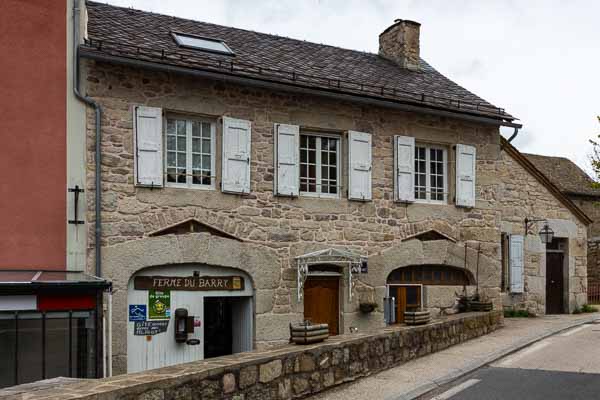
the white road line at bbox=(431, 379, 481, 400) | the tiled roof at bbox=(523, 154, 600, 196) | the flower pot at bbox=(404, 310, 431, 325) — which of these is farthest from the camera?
the tiled roof at bbox=(523, 154, 600, 196)

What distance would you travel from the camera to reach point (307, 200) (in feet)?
41.4

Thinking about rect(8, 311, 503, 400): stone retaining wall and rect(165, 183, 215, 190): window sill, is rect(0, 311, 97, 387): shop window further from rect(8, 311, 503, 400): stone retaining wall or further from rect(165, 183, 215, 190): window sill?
rect(8, 311, 503, 400): stone retaining wall

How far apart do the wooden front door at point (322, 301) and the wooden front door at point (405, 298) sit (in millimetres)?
1365

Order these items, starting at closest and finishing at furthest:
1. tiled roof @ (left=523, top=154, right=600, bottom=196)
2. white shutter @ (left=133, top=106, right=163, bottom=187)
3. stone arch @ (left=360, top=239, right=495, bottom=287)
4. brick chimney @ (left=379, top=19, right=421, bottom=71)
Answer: white shutter @ (left=133, top=106, right=163, bottom=187) → stone arch @ (left=360, top=239, right=495, bottom=287) → brick chimney @ (left=379, top=19, right=421, bottom=71) → tiled roof @ (left=523, top=154, right=600, bottom=196)

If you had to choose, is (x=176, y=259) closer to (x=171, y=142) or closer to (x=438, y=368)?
(x=171, y=142)

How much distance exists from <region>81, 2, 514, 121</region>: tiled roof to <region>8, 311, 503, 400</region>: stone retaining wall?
4.87 metres

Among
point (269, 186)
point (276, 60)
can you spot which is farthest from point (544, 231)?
point (269, 186)

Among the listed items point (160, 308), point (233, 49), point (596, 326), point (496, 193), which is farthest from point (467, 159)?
point (160, 308)

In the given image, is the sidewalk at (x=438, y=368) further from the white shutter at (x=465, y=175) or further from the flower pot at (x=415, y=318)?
the white shutter at (x=465, y=175)

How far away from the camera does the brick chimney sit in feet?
54.2

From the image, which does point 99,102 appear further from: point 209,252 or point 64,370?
point 64,370

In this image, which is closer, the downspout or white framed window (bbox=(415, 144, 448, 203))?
the downspout

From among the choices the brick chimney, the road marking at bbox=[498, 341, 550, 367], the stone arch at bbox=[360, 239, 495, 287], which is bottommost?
the road marking at bbox=[498, 341, 550, 367]

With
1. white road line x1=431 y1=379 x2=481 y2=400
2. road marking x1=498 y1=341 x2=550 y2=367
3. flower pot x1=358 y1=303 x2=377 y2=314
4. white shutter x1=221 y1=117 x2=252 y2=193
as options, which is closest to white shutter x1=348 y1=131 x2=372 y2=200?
flower pot x1=358 y1=303 x2=377 y2=314
